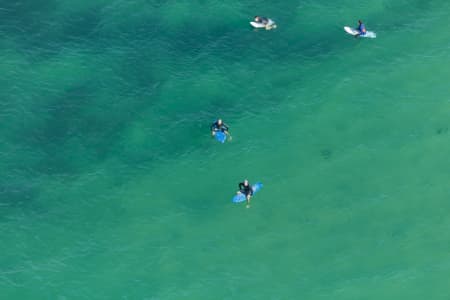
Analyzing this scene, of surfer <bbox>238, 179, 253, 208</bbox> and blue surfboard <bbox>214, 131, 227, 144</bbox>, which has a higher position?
blue surfboard <bbox>214, 131, 227, 144</bbox>

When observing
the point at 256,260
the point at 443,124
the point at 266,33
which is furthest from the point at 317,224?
the point at 266,33

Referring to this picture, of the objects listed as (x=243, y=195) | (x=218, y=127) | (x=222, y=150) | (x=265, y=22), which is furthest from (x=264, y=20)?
(x=243, y=195)

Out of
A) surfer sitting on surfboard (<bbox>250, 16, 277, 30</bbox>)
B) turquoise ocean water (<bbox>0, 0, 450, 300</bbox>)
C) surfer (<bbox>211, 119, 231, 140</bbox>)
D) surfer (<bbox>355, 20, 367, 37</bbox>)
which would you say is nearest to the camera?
A: turquoise ocean water (<bbox>0, 0, 450, 300</bbox>)

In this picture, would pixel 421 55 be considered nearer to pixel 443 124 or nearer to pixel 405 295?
pixel 443 124

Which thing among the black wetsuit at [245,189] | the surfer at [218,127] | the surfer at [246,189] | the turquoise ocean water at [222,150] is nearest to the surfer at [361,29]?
the turquoise ocean water at [222,150]

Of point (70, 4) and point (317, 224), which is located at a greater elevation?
point (70, 4)

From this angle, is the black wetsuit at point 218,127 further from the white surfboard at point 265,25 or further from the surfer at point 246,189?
the white surfboard at point 265,25

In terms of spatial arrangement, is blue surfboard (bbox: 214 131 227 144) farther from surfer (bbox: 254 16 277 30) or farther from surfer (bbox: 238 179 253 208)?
surfer (bbox: 254 16 277 30)

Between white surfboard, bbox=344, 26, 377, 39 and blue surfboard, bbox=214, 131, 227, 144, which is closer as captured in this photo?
blue surfboard, bbox=214, 131, 227, 144

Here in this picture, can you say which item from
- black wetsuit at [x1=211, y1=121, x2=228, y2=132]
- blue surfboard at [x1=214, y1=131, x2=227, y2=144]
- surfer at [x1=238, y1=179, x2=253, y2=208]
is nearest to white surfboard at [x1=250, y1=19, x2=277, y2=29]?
black wetsuit at [x1=211, y1=121, x2=228, y2=132]
